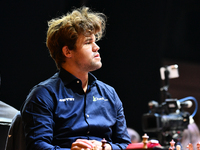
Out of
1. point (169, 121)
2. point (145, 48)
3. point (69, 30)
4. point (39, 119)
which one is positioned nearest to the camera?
point (39, 119)

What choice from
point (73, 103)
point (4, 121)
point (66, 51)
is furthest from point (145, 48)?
point (4, 121)

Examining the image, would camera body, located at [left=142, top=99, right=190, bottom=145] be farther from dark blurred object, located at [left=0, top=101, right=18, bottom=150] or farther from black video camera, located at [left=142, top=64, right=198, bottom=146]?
dark blurred object, located at [left=0, top=101, right=18, bottom=150]

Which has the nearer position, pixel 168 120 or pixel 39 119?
pixel 39 119

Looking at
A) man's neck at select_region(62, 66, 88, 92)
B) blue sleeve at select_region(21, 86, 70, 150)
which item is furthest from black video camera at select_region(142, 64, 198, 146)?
blue sleeve at select_region(21, 86, 70, 150)

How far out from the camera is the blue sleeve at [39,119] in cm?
154

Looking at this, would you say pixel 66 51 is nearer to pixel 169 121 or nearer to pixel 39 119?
pixel 39 119

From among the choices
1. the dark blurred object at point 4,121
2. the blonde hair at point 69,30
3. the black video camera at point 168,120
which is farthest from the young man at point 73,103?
the black video camera at point 168,120

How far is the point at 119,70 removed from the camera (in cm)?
508

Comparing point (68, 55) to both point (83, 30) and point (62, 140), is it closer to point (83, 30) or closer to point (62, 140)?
point (83, 30)

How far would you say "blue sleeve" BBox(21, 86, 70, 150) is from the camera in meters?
1.54

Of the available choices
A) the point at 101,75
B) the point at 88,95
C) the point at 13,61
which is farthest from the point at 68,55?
the point at 101,75

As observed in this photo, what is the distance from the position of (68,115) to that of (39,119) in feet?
0.62

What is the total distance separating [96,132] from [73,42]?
656mm

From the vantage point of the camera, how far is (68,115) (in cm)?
170
